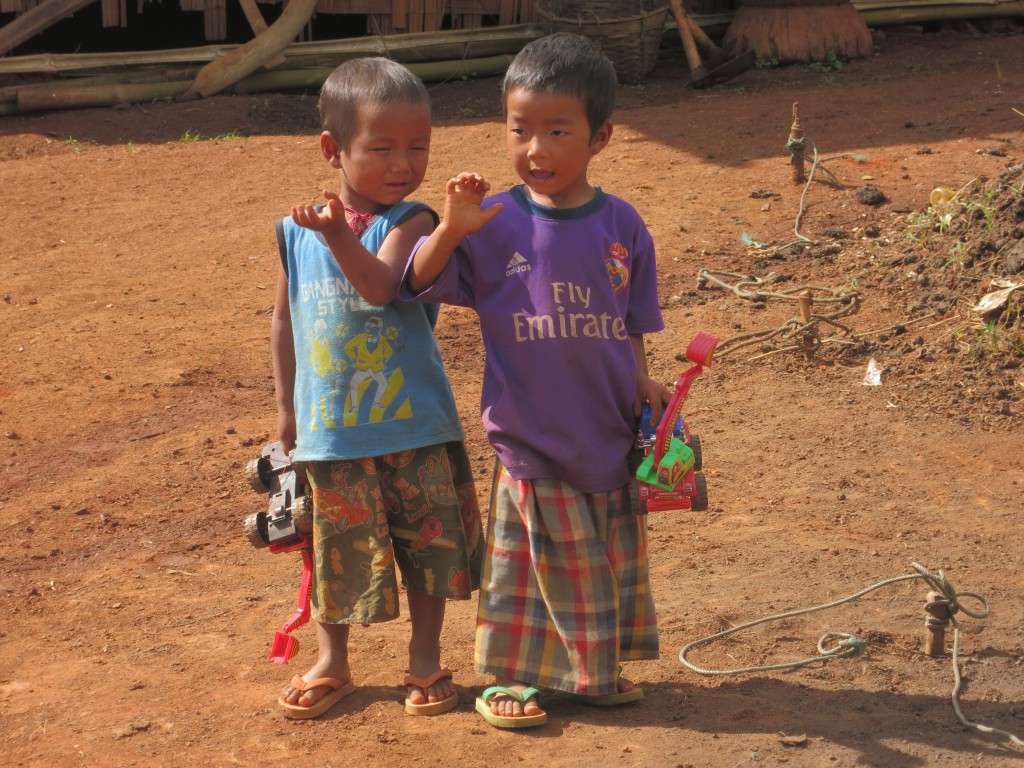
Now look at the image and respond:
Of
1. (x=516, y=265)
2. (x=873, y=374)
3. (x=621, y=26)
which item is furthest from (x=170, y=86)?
(x=516, y=265)

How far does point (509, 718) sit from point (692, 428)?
2.40 meters

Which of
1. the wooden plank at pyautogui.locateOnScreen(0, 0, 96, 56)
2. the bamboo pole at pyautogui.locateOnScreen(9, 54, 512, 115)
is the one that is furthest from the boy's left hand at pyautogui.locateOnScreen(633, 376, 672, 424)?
the wooden plank at pyautogui.locateOnScreen(0, 0, 96, 56)

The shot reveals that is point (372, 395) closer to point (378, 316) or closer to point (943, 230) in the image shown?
point (378, 316)

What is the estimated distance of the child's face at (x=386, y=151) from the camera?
279 centimetres

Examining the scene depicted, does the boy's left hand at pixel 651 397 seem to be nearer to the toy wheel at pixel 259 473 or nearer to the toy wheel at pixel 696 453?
the toy wheel at pixel 696 453

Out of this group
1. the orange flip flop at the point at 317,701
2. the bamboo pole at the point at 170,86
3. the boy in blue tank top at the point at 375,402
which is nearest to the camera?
the boy in blue tank top at the point at 375,402

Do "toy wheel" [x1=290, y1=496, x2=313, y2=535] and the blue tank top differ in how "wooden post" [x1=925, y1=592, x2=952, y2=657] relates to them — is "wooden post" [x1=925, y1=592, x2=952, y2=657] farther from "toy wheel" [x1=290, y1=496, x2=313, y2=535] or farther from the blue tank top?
"toy wheel" [x1=290, y1=496, x2=313, y2=535]

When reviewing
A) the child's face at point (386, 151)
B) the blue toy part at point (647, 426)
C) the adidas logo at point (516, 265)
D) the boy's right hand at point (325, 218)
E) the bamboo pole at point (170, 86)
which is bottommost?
the blue toy part at point (647, 426)

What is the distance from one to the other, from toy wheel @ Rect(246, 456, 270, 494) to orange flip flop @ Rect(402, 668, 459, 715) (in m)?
0.60

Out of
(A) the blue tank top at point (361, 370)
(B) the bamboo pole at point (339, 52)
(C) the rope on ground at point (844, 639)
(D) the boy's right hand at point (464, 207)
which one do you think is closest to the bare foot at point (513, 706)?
(C) the rope on ground at point (844, 639)

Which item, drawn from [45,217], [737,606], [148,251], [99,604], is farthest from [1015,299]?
[45,217]

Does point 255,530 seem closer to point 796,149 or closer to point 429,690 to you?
point 429,690

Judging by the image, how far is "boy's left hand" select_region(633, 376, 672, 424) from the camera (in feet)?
9.46

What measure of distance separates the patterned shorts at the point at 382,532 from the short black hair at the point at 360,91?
2.52 ft
